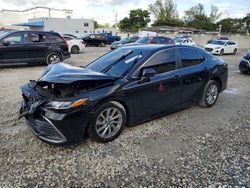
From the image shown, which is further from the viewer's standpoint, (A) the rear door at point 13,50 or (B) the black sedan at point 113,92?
(A) the rear door at point 13,50

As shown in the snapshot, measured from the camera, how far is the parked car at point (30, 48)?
9746 millimetres

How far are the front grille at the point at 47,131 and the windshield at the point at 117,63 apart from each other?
1.32 meters

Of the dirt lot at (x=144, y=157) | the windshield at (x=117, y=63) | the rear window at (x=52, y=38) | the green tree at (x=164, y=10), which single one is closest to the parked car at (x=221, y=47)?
the rear window at (x=52, y=38)

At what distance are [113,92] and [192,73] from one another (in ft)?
6.66

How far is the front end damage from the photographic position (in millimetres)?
3342

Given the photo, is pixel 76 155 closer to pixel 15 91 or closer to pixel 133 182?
pixel 133 182

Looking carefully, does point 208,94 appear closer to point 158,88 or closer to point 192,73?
point 192,73

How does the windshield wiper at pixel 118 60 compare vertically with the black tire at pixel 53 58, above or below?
above

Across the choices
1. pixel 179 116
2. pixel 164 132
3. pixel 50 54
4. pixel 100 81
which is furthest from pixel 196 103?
pixel 50 54

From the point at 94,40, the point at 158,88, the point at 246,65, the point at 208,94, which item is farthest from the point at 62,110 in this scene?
the point at 94,40

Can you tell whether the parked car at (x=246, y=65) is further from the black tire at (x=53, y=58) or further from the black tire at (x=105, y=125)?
the black tire at (x=105, y=125)

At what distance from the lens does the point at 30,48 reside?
1019 cm

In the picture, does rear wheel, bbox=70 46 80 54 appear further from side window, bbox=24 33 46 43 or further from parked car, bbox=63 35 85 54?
side window, bbox=24 33 46 43

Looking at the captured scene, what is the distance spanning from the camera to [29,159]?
3385 millimetres
